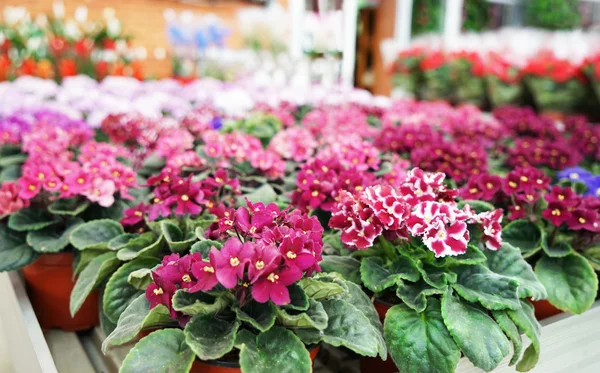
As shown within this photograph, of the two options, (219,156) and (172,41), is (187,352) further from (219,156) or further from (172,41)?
(172,41)

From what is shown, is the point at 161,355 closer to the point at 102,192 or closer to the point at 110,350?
the point at 110,350

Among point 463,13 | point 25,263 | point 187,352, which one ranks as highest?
point 463,13

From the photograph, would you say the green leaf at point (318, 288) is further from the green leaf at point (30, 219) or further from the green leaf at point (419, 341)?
the green leaf at point (30, 219)

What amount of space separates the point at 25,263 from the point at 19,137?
Answer: 3.58 feet

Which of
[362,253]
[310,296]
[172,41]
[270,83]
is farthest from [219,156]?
[172,41]

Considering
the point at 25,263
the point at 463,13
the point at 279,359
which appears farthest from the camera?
the point at 463,13

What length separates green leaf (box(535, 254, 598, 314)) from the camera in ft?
4.00

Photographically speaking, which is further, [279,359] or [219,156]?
[219,156]

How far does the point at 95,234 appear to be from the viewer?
1.36 meters

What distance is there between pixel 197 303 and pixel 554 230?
40.4 inches

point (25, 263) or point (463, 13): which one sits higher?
point (463, 13)

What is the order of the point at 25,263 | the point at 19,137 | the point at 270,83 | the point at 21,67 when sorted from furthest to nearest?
the point at 270,83
the point at 21,67
the point at 19,137
the point at 25,263

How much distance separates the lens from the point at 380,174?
176 cm

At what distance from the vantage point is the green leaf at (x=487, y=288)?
39.9 inches
